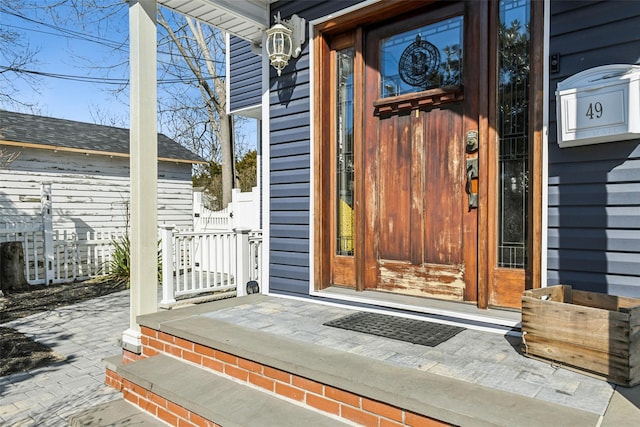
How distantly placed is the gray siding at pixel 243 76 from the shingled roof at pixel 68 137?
9.92 ft

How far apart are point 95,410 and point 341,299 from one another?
1722 mm

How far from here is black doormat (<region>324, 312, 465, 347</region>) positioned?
2264mm

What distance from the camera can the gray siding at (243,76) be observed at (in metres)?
6.71

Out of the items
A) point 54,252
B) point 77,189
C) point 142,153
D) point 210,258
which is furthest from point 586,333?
point 77,189

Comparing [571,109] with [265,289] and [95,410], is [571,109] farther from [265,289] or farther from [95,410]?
[95,410]

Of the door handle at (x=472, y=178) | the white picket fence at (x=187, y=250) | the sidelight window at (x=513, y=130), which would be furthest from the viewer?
the white picket fence at (x=187, y=250)

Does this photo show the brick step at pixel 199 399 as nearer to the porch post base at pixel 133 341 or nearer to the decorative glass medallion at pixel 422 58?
the porch post base at pixel 133 341

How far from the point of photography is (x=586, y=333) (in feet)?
5.68

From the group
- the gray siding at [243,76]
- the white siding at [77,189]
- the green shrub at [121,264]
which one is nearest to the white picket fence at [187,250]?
the green shrub at [121,264]

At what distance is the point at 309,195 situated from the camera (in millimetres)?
3338

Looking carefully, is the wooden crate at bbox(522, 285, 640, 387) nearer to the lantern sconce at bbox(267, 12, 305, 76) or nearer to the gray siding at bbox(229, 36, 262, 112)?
the lantern sconce at bbox(267, 12, 305, 76)

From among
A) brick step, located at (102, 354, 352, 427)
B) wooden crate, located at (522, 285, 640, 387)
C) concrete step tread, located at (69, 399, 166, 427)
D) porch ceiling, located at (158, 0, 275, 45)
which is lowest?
concrete step tread, located at (69, 399, 166, 427)

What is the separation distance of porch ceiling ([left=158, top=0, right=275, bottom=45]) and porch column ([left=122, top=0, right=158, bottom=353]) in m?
0.37

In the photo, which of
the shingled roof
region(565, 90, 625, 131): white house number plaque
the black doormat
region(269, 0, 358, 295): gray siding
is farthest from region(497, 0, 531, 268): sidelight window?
the shingled roof
